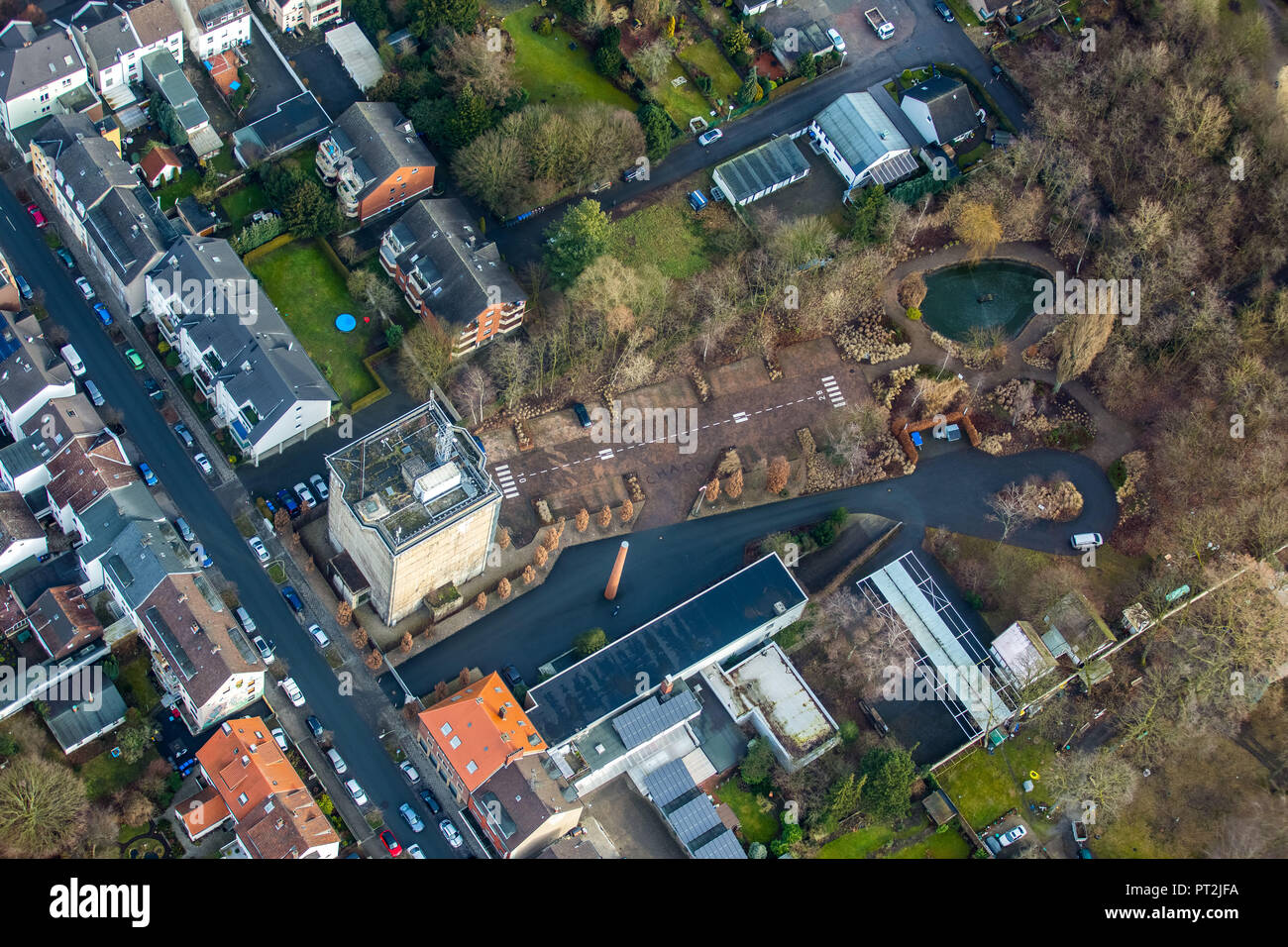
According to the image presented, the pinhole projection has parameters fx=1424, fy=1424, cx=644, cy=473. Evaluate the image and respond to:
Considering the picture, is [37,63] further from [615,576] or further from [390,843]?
[390,843]

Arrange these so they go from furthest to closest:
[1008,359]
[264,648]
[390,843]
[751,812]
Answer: [1008,359]
[264,648]
[751,812]
[390,843]

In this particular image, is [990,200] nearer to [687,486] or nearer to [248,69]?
[687,486]

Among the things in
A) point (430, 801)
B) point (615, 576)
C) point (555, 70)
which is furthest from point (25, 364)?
point (555, 70)

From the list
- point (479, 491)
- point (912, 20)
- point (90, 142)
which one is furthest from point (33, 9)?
point (912, 20)

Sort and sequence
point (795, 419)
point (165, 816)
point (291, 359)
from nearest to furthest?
1. point (165, 816)
2. point (291, 359)
3. point (795, 419)

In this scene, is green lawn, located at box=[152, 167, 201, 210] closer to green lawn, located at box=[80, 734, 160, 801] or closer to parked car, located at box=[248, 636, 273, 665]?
parked car, located at box=[248, 636, 273, 665]
